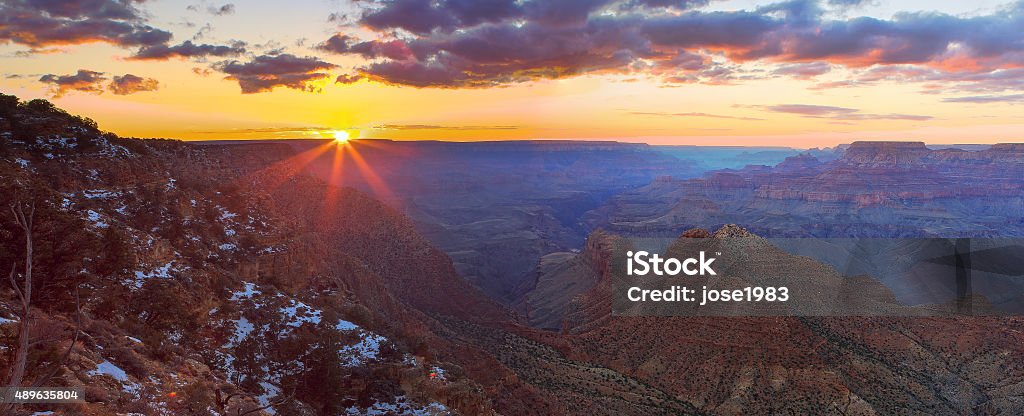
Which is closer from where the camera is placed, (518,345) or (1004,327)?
(518,345)

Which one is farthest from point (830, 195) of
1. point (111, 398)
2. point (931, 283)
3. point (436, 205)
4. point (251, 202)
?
point (111, 398)

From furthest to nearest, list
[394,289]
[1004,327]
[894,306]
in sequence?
[394,289]
[894,306]
[1004,327]

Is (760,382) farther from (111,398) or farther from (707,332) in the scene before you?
(111,398)

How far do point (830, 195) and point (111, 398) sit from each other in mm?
204975

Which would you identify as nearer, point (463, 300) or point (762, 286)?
point (762, 286)

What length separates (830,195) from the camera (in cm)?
18788

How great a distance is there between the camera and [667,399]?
3750cm

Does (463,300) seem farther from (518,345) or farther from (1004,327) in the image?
(1004,327)

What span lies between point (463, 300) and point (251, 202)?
32254 mm

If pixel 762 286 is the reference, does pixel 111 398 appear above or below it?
above

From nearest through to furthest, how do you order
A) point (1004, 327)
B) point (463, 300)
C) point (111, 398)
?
1. point (111, 398)
2. point (1004, 327)
3. point (463, 300)

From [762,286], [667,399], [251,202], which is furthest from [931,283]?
[251,202]

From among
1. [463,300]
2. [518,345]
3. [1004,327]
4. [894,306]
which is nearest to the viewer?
[518,345]

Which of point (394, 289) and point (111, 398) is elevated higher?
point (111, 398)
